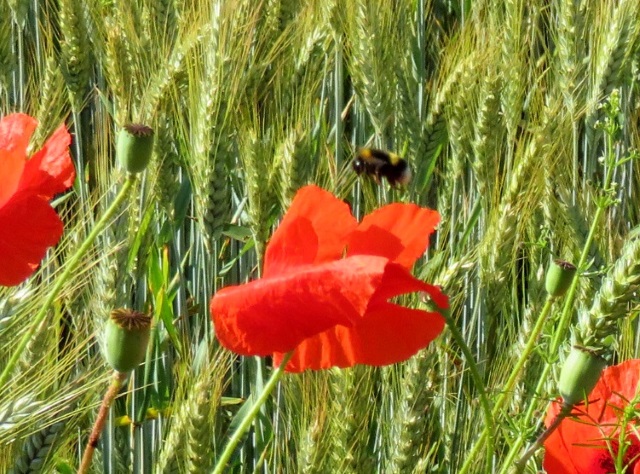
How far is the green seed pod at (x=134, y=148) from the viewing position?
785mm

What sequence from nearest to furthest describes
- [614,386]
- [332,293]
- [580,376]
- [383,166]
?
[332,293] < [580,376] < [614,386] < [383,166]

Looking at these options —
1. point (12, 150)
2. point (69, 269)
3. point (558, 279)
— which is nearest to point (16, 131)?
point (12, 150)

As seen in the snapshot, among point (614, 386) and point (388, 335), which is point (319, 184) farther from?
point (388, 335)

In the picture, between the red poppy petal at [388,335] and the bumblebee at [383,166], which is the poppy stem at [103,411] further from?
the bumblebee at [383,166]

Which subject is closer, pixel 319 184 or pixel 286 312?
pixel 286 312

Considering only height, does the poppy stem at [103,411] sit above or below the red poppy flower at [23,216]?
below

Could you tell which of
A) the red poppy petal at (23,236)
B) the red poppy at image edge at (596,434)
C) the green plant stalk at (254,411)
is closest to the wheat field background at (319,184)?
the red poppy at image edge at (596,434)

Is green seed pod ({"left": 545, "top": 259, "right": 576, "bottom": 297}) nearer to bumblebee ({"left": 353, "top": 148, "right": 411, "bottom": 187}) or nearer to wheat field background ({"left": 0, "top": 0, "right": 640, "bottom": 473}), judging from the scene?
wheat field background ({"left": 0, "top": 0, "right": 640, "bottom": 473})

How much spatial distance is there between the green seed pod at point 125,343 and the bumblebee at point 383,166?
0.77 m

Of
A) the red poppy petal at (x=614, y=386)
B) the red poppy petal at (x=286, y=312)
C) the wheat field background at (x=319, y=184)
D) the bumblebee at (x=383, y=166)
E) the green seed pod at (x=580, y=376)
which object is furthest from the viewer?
the bumblebee at (x=383, y=166)

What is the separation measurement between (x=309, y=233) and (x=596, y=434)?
0.96ft

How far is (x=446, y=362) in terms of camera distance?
4.87ft

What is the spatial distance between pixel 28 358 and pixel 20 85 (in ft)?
3.45

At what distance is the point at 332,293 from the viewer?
1.93ft
